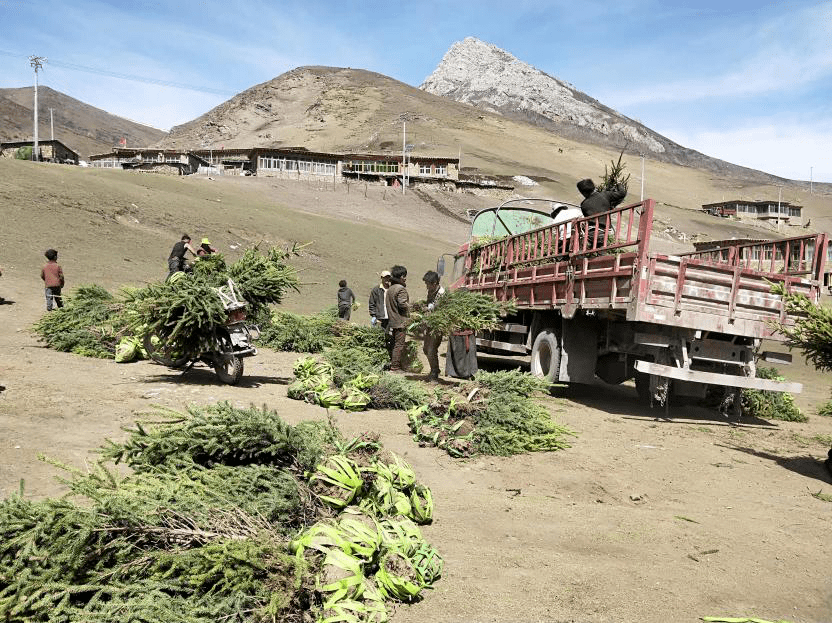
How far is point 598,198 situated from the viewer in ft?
33.8

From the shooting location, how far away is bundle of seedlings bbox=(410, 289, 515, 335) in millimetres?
9594

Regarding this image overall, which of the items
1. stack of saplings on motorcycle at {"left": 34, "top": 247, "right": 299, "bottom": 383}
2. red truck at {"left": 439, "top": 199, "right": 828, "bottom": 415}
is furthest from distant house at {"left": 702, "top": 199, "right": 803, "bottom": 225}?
stack of saplings on motorcycle at {"left": 34, "top": 247, "right": 299, "bottom": 383}

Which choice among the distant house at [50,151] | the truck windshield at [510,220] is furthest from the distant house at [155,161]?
the truck windshield at [510,220]

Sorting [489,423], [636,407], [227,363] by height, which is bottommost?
[636,407]

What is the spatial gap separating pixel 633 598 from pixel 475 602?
861mm

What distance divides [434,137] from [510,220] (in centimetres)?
10151

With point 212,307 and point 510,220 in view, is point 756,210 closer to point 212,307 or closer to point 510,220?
point 510,220

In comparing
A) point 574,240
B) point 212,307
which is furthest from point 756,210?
point 212,307

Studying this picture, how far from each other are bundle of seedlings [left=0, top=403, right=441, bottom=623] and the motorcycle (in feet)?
15.2

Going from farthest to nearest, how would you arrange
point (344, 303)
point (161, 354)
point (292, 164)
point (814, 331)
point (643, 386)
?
point (292, 164), point (344, 303), point (643, 386), point (161, 354), point (814, 331)

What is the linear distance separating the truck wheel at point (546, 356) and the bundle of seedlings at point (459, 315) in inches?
37.9

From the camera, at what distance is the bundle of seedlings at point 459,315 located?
9594mm

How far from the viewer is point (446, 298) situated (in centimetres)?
987

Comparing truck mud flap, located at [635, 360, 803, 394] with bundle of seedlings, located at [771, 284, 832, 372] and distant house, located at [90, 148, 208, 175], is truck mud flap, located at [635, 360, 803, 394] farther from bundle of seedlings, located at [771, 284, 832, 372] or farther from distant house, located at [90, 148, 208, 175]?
distant house, located at [90, 148, 208, 175]
